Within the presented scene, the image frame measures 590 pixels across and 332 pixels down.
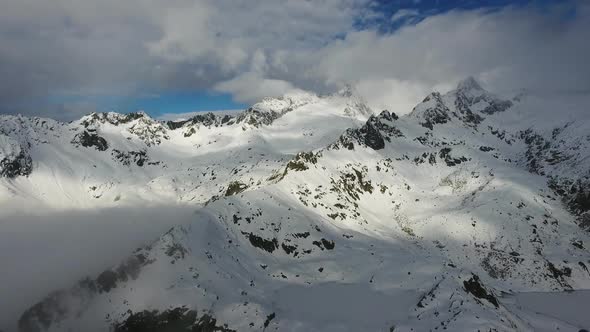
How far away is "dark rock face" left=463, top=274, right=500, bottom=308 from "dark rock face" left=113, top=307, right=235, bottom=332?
3293 centimetres

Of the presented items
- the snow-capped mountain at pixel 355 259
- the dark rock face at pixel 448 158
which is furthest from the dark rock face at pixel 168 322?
the dark rock face at pixel 448 158

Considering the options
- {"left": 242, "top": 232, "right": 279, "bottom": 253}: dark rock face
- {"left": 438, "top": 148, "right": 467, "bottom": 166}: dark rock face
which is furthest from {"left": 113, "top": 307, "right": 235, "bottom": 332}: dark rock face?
{"left": 438, "top": 148, "right": 467, "bottom": 166}: dark rock face

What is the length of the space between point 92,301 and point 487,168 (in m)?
153

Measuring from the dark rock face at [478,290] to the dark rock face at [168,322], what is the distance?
32926 millimetres

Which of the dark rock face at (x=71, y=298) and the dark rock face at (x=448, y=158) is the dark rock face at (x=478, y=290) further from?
the dark rock face at (x=448, y=158)

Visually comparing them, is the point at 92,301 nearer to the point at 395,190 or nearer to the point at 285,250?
the point at 285,250

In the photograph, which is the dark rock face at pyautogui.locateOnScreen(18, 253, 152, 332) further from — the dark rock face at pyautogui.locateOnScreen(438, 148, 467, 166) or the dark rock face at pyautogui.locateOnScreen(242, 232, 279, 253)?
the dark rock face at pyautogui.locateOnScreen(438, 148, 467, 166)

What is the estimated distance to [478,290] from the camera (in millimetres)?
54969

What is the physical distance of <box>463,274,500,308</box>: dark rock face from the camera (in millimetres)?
53812

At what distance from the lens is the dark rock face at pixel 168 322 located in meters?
47.2

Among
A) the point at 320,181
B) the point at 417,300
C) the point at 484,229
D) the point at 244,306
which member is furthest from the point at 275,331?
the point at 484,229

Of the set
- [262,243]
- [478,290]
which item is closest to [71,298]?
[262,243]

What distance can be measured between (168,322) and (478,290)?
41.7 meters

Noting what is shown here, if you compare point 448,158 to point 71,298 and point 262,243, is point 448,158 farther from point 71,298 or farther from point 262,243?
point 71,298
